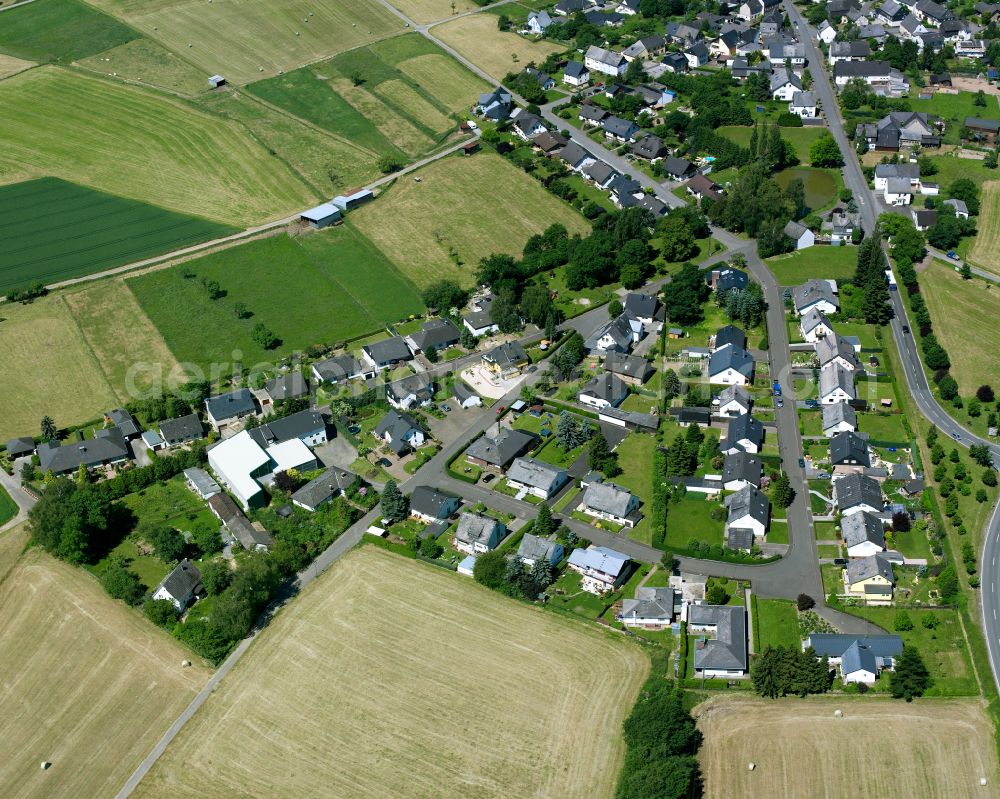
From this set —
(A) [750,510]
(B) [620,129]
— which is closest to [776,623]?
(A) [750,510]

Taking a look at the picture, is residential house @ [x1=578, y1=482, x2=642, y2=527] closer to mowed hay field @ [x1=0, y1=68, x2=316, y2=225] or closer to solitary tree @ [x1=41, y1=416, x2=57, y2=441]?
solitary tree @ [x1=41, y1=416, x2=57, y2=441]

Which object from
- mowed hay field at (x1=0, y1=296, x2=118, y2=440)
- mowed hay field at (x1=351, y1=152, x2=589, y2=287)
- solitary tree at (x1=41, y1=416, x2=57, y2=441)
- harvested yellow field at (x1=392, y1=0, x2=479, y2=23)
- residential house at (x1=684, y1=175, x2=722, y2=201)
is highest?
harvested yellow field at (x1=392, y1=0, x2=479, y2=23)

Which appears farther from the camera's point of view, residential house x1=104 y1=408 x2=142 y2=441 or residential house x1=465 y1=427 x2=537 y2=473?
residential house x1=104 y1=408 x2=142 y2=441

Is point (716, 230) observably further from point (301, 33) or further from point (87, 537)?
point (301, 33)

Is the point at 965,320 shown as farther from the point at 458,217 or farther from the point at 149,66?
the point at 149,66

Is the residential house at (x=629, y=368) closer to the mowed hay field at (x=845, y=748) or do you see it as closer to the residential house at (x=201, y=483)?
the mowed hay field at (x=845, y=748)

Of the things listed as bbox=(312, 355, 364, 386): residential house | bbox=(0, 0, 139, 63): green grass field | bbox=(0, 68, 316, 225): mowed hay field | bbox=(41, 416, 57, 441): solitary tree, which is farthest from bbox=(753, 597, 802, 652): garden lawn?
bbox=(0, 0, 139, 63): green grass field
